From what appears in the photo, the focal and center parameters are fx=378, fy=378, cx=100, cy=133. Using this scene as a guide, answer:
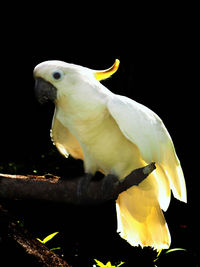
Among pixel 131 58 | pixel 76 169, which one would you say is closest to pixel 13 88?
pixel 131 58

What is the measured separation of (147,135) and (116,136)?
165 millimetres

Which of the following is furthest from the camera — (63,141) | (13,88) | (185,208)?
(13,88)

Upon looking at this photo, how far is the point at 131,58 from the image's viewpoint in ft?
11.8

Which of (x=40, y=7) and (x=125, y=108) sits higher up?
(x=40, y=7)

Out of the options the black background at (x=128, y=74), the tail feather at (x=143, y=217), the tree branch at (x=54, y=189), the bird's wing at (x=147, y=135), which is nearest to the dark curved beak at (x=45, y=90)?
the bird's wing at (x=147, y=135)

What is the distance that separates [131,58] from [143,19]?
37 centimetres

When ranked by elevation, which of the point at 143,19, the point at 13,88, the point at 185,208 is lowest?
the point at 185,208

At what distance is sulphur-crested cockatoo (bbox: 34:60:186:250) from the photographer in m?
1.61

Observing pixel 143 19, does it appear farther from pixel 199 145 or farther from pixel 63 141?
pixel 63 141

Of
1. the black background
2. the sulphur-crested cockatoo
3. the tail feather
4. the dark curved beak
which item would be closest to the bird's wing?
the sulphur-crested cockatoo

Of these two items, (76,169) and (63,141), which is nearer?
(63,141)

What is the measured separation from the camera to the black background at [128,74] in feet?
11.2

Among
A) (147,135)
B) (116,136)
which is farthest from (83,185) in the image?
(147,135)

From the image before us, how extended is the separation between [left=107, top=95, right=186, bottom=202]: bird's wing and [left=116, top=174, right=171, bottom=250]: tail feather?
15 centimetres
